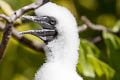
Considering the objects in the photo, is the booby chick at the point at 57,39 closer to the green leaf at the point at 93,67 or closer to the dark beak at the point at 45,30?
the dark beak at the point at 45,30

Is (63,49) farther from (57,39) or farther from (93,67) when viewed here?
(93,67)

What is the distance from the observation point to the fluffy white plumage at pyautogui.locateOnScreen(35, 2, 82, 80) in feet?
6.21

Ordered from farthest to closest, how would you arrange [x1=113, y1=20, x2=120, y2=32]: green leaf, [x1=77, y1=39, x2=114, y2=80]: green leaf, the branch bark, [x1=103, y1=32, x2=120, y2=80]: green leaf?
[x1=113, y1=20, x2=120, y2=32]: green leaf → [x1=103, y1=32, x2=120, y2=80]: green leaf → [x1=77, y1=39, x2=114, y2=80]: green leaf → the branch bark

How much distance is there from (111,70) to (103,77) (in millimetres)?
51

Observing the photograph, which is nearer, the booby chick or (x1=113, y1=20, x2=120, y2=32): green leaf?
the booby chick

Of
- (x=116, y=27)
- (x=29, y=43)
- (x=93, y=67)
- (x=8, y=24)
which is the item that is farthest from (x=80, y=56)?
(x=8, y=24)

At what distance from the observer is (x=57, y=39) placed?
6.34 ft

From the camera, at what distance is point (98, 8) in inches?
118

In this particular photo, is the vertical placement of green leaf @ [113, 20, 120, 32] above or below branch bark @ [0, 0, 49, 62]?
below

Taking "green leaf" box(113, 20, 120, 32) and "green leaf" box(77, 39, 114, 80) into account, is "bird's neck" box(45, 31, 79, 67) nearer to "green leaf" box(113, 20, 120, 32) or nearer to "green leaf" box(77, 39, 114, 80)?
"green leaf" box(77, 39, 114, 80)

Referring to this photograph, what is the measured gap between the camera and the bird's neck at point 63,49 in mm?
1924

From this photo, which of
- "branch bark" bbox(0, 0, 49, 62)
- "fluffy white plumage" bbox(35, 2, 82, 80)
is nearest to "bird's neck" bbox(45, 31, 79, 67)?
"fluffy white plumage" bbox(35, 2, 82, 80)

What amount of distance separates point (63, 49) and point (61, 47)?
0.04 ft

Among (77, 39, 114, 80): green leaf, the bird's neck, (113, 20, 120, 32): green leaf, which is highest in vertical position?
(113, 20, 120, 32): green leaf
